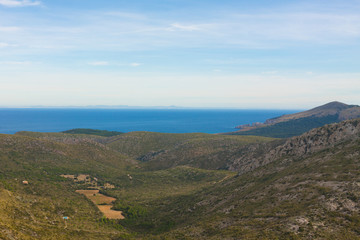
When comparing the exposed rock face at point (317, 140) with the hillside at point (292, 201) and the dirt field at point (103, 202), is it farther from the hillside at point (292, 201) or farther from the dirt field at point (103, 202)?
the dirt field at point (103, 202)

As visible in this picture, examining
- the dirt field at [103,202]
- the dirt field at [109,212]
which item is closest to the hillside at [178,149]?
the dirt field at [103,202]

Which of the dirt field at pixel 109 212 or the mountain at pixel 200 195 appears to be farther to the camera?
the dirt field at pixel 109 212

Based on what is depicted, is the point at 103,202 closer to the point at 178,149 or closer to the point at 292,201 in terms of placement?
the point at 292,201

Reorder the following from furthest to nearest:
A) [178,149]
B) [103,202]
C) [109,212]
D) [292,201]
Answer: [178,149] < [103,202] < [109,212] < [292,201]

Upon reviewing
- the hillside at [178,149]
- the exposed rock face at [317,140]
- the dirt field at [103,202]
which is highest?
the exposed rock face at [317,140]

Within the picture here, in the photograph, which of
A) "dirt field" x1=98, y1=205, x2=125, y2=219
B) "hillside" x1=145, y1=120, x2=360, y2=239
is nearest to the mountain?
"hillside" x1=145, y1=120, x2=360, y2=239

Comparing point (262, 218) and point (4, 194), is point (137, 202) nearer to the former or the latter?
point (4, 194)

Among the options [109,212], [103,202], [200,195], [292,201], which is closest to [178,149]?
[103,202]


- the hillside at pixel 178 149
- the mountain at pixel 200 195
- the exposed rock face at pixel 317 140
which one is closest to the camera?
the mountain at pixel 200 195
